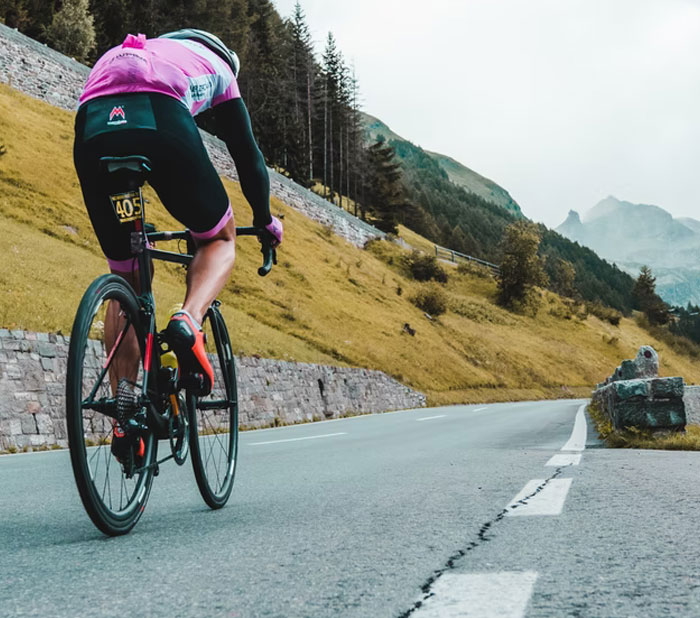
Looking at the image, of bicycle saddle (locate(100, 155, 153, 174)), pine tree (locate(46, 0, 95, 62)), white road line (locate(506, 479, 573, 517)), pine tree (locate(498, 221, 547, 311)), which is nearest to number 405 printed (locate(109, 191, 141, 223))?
bicycle saddle (locate(100, 155, 153, 174))

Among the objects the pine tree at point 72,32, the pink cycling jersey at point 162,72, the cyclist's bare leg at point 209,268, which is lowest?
the cyclist's bare leg at point 209,268

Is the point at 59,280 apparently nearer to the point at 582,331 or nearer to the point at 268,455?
the point at 268,455

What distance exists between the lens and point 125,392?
9.64 feet

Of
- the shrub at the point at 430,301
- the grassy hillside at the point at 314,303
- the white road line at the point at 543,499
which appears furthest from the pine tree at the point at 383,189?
the white road line at the point at 543,499

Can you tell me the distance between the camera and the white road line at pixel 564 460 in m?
5.50

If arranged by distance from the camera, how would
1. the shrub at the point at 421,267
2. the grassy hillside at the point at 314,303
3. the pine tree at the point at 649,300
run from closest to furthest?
the grassy hillside at the point at 314,303
the shrub at the point at 421,267
the pine tree at the point at 649,300

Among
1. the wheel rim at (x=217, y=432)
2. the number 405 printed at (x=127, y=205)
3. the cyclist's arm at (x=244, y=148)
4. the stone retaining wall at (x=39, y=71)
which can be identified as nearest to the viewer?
the number 405 printed at (x=127, y=205)

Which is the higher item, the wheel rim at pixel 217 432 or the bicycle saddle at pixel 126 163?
the bicycle saddle at pixel 126 163

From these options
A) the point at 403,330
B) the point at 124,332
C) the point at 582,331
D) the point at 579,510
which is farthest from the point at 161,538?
the point at 582,331

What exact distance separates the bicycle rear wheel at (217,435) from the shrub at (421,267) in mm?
56177

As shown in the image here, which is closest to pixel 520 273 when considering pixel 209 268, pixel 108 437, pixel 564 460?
pixel 564 460

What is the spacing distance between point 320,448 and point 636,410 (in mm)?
3390

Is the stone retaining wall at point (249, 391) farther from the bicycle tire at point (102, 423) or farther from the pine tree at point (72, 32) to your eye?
the pine tree at point (72, 32)

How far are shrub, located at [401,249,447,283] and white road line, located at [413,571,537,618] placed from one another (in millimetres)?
58127
